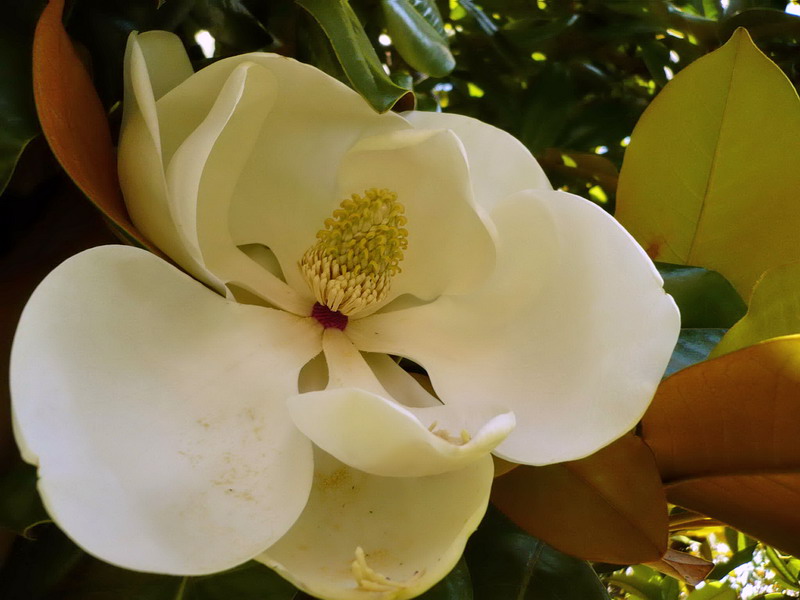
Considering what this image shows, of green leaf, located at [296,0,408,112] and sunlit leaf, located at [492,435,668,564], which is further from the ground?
green leaf, located at [296,0,408,112]

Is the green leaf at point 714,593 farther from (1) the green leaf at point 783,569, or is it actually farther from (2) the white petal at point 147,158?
(2) the white petal at point 147,158

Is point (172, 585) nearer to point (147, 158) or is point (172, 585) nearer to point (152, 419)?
point (152, 419)

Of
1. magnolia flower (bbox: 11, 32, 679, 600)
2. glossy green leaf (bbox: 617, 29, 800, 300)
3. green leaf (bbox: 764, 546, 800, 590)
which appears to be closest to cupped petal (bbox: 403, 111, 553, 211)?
magnolia flower (bbox: 11, 32, 679, 600)

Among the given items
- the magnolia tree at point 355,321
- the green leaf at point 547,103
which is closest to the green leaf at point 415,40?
the magnolia tree at point 355,321

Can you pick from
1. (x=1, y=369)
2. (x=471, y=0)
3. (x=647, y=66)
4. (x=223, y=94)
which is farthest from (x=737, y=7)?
(x=1, y=369)

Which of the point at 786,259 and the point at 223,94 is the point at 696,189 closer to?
the point at 786,259

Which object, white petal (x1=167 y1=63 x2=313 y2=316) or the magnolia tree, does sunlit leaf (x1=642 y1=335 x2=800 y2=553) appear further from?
white petal (x1=167 y1=63 x2=313 y2=316)
